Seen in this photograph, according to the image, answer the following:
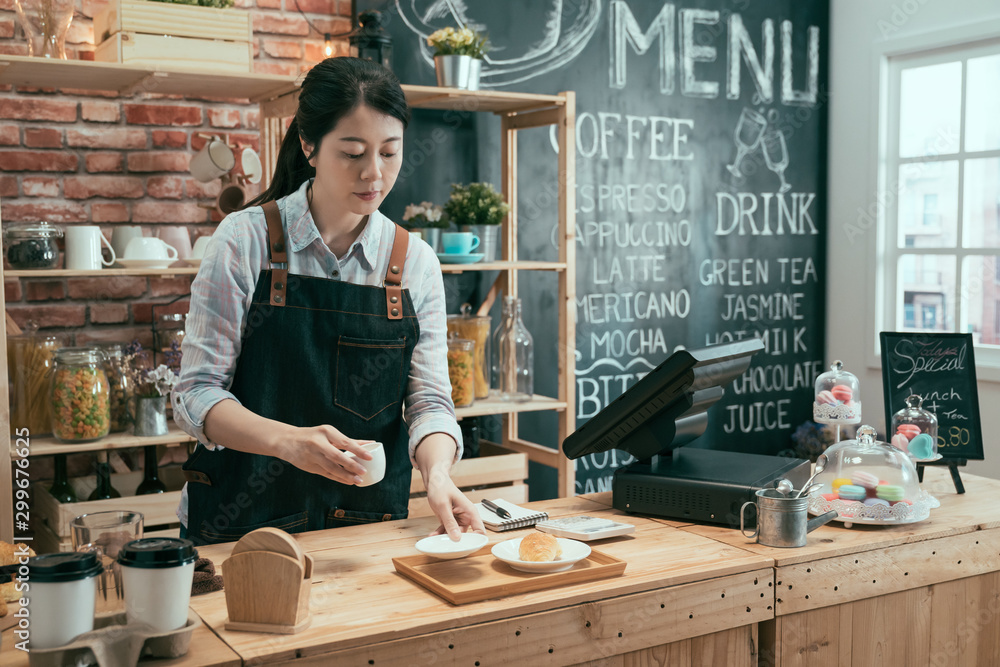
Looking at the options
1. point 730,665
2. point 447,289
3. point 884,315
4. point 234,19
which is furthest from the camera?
point 884,315

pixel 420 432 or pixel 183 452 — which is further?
pixel 183 452

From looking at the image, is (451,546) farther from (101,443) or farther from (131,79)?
(131,79)

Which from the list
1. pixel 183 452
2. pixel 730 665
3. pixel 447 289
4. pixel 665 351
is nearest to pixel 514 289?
pixel 447 289

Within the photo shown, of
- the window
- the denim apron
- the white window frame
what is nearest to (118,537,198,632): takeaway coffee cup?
the denim apron

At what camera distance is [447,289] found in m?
3.75

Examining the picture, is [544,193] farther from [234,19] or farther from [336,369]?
[336,369]

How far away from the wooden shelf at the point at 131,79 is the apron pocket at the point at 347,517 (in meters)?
1.48

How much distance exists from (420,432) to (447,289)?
191 cm

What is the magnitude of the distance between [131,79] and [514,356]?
1.58 m

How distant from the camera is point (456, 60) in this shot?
3254mm

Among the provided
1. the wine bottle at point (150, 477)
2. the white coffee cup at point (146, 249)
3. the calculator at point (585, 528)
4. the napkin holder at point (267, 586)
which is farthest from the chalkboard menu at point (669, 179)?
the napkin holder at point (267, 586)

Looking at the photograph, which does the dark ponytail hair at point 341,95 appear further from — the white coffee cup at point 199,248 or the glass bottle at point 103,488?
the glass bottle at point 103,488

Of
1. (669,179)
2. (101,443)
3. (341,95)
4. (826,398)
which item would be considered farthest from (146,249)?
(669,179)

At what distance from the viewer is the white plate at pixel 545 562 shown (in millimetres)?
1515
